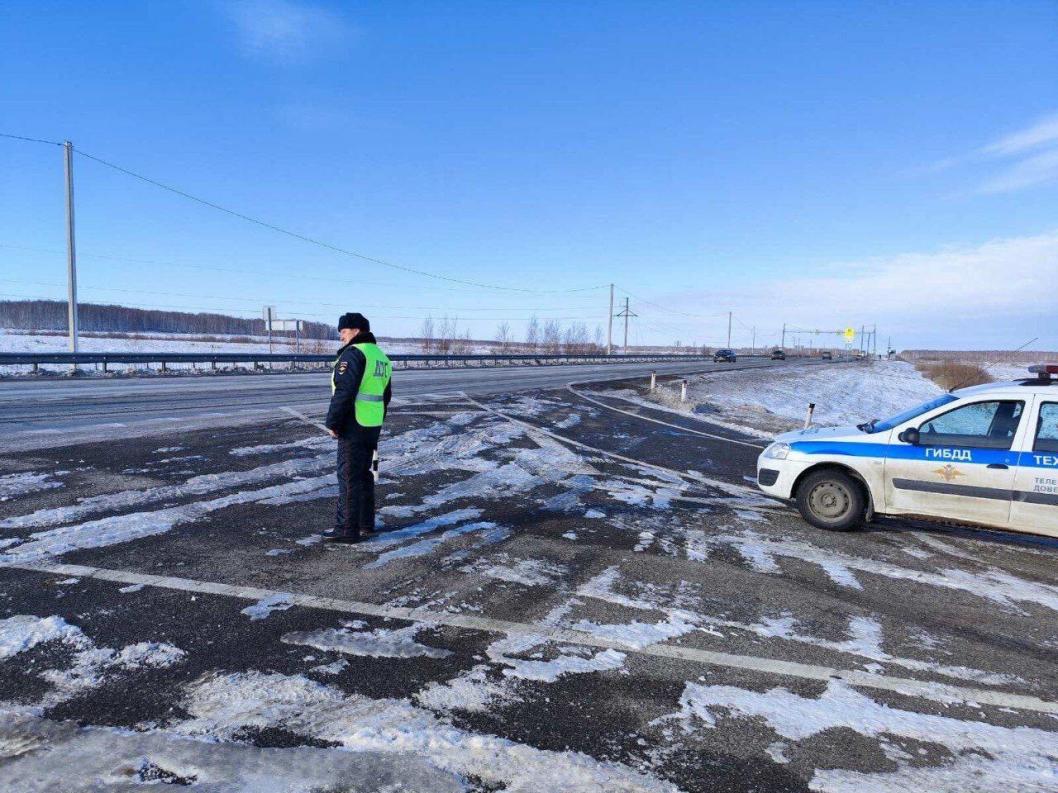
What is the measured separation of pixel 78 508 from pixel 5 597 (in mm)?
2170

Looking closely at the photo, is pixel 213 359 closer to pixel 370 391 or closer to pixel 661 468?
pixel 661 468

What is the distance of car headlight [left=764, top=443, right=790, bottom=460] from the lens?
6.83m

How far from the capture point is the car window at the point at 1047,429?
5588 millimetres

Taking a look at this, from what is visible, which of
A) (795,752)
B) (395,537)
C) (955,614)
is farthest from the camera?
(395,537)

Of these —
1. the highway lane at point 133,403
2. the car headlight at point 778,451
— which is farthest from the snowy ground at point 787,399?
the car headlight at point 778,451

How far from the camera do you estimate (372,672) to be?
3.21 metres

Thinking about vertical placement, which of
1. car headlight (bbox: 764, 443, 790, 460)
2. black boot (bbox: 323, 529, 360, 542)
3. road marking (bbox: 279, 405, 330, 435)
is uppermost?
car headlight (bbox: 764, 443, 790, 460)

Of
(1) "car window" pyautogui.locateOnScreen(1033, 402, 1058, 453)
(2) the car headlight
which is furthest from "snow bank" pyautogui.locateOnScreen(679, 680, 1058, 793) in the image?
(2) the car headlight

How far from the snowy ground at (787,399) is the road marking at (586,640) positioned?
11997 mm

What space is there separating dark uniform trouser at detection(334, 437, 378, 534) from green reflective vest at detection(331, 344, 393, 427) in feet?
0.70

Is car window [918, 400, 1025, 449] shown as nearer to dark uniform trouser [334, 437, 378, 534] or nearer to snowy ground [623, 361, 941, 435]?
dark uniform trouser [334, 437, 378, 534]

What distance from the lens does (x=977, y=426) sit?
237 inches

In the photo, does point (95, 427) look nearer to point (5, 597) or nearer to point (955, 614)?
point (5, 597)

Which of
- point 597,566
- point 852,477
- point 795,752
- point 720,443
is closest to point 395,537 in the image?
point 597,566
